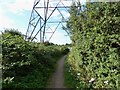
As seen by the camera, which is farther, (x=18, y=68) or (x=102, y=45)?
(x=18, y=68)

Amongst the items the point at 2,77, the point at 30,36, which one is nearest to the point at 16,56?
the point at 2,77

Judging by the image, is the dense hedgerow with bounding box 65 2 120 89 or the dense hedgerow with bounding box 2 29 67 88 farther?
the dense hedgerow with bounding box 2 29 67 88

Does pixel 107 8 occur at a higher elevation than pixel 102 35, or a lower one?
higher

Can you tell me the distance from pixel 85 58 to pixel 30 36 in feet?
68.4

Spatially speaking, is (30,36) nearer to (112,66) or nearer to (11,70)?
(11,70)

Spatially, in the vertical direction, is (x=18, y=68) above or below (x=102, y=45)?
below

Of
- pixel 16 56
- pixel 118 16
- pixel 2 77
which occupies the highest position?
pixel 118 16

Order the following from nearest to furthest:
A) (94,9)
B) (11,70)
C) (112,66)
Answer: (112,66) → (94,9) → (11,70)

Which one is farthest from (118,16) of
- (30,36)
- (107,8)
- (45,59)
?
(30,36)

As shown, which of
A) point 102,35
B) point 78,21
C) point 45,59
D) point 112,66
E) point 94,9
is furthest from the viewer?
point 45,59

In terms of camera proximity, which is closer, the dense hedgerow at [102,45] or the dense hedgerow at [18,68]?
the dense hedgerow at [102,45]

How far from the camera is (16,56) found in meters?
15.6

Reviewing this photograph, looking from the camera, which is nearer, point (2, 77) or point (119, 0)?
point (119, 0)

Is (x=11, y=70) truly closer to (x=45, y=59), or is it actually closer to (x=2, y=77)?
(x=2, y=77)
